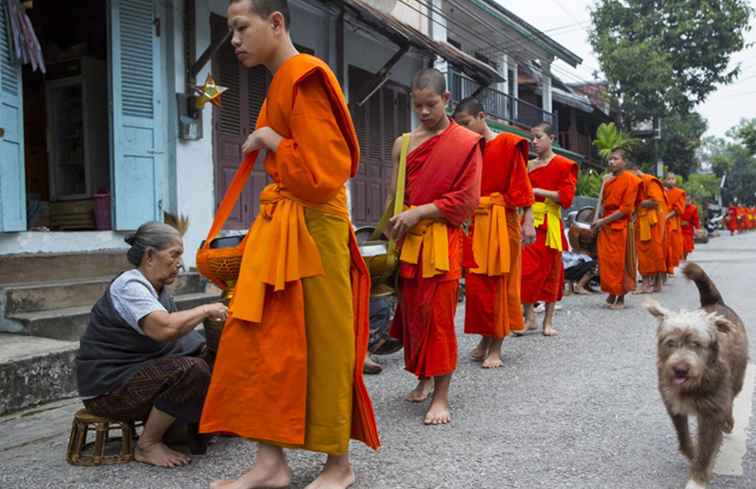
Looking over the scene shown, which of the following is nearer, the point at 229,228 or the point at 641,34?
the point at 229,228

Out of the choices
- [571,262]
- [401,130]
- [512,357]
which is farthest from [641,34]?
[512,357]

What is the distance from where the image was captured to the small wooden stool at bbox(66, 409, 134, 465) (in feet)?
10.7

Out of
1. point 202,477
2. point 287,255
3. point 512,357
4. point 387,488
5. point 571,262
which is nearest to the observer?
point 287,255

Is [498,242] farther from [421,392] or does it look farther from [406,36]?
[406,36]

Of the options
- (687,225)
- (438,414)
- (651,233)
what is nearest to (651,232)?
(651,233)

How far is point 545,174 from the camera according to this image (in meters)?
6.66

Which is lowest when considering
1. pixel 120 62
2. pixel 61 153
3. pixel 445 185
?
pixel 445 185

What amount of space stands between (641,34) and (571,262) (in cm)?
2168

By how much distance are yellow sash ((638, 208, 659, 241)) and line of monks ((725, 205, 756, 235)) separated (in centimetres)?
3094

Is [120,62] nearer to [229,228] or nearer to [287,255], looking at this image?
[229,228]

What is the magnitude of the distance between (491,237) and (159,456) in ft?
8.96

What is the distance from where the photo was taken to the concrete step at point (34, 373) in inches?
166

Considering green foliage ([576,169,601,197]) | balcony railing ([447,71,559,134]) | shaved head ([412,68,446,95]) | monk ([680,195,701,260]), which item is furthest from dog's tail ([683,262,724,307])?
green foliage ([576,169,601,197])

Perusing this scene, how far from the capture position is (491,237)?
510cm
